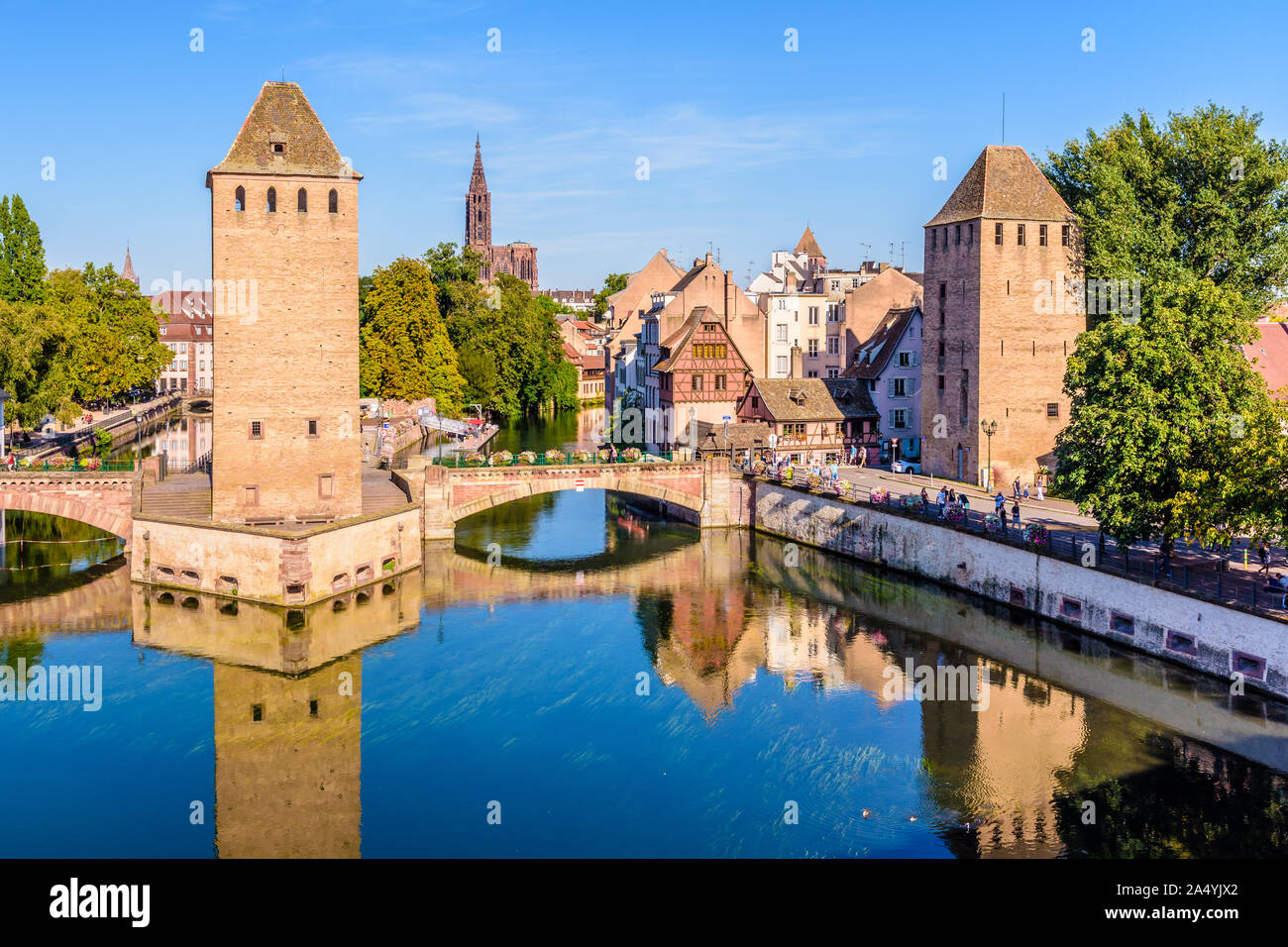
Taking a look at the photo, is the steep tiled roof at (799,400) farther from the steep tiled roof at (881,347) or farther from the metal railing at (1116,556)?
the metal railing at (1116,556)

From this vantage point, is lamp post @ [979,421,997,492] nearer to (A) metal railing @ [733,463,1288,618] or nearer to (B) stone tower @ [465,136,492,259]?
(A) metal railing @ [733,463,1288,618]

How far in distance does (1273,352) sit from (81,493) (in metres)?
52.5

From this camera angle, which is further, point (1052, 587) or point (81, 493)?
point (81, 493)

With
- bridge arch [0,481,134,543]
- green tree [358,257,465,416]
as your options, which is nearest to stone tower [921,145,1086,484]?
bridge arch [0,481,134,543]

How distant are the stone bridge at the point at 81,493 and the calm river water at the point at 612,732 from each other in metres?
2.44

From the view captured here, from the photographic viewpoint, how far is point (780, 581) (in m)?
48.7

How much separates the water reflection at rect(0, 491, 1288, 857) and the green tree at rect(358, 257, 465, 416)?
43.6m

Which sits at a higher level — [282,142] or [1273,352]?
[282,142]

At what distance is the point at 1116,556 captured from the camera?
38438 mm

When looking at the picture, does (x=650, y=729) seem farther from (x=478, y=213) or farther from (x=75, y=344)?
(x=478, y=213)

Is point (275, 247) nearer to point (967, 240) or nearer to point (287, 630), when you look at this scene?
point (287, 630)

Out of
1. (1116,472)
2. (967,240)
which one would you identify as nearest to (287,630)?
(1116,472)
